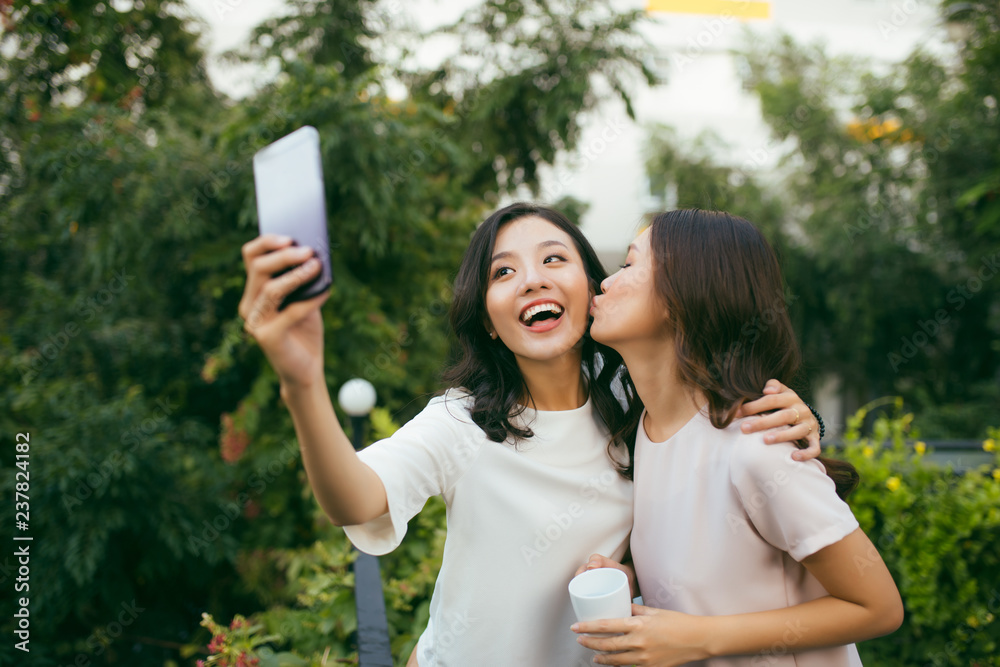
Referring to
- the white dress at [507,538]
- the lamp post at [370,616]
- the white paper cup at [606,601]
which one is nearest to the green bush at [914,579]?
the lamp post at [370,616]

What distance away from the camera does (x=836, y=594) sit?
115 cm

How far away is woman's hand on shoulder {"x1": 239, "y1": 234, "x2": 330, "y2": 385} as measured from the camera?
752mm

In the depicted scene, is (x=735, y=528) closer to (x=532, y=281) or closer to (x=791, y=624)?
(x=791, y=624)

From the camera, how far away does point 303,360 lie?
817 mm

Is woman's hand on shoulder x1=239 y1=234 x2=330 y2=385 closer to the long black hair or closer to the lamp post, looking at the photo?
the long black hair

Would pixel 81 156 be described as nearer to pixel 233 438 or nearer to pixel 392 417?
pixel 233 438

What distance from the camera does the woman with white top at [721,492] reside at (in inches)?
44.1

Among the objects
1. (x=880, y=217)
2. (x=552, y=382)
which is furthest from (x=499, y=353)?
(x=880, y=217)

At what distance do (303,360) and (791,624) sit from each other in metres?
1.02

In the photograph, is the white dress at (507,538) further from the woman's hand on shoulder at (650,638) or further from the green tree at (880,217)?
the green tree at (880,217)

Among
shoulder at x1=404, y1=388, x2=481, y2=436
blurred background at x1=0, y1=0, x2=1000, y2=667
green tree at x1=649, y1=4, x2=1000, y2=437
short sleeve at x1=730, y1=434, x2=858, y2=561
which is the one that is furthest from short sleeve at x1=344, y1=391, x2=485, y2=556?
green tree at x1=649, y1=4, x2=1000, y2=437

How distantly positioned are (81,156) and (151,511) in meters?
2.39

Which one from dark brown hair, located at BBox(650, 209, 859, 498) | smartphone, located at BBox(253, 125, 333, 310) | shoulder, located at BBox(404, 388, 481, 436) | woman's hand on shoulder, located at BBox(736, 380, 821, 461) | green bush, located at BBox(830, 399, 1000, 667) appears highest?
smartphone, located at BBox(253, 125, 333, 310)

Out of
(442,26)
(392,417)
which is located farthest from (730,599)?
(442,26)
